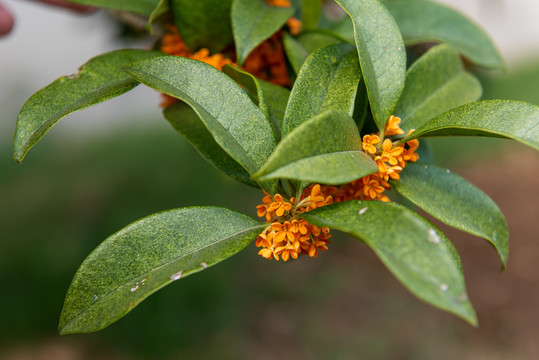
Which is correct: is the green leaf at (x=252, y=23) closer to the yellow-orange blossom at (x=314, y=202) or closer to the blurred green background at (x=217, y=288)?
the yellow-orange blossom at (x=314, y=202)

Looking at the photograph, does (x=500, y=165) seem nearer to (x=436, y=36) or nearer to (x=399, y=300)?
(x=399, y=300)

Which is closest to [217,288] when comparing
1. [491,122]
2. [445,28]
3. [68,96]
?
[445,28]

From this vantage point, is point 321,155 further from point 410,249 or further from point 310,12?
point 310,12

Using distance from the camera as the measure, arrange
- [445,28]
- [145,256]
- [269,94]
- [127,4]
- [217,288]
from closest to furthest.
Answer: [145,256], [269,94], [127,4], [445,28], [217,288]

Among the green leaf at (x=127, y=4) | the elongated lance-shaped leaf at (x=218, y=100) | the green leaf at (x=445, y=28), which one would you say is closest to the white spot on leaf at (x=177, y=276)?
the elongated lance-shaped leaf at (x=218, y=100)

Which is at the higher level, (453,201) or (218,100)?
(218,100)

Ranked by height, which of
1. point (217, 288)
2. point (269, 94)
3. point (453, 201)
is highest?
point (269, 94)
